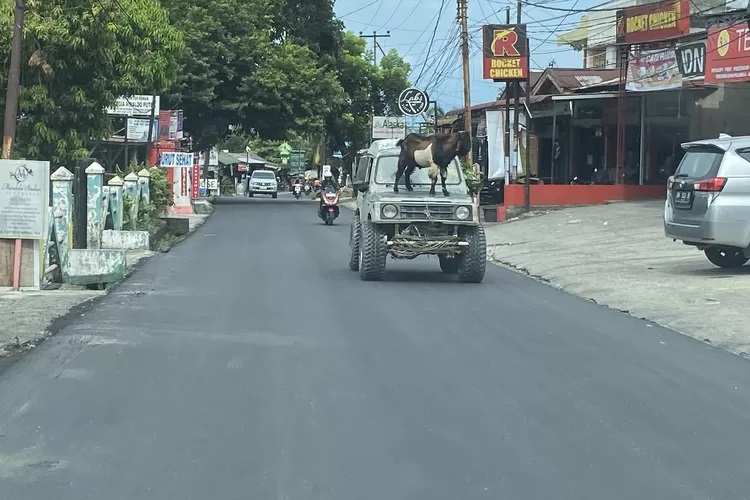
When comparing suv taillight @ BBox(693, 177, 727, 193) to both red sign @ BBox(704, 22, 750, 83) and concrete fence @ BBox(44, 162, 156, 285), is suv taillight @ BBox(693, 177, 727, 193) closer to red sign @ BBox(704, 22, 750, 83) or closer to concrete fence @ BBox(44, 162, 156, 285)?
concrete fence @ BBox(44, 162, 156, 285)

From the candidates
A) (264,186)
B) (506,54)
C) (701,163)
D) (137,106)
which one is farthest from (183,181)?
(264,186)

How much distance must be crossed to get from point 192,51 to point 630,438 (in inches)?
1664

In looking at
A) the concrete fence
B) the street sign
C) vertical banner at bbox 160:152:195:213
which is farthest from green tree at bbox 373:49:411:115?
the concrete fence

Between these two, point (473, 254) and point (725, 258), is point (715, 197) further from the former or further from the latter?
point (473, 254)

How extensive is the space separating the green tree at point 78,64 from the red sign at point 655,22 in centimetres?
1290

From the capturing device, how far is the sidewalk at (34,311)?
1015 centimetres

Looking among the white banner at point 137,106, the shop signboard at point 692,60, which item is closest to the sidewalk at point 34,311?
the shop signboard at point 692,60

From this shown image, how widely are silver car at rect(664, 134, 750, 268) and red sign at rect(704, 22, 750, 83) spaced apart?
10.4m

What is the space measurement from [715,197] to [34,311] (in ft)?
30.5

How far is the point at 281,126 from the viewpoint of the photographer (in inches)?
1965

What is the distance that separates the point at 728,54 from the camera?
83.1 feet

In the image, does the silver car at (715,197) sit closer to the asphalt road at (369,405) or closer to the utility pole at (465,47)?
the asphalt road at (369,405)

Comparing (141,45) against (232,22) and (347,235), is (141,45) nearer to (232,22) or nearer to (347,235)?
(347,235)

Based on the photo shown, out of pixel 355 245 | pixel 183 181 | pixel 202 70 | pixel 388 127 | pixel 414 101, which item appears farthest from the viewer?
pixel 202 70
